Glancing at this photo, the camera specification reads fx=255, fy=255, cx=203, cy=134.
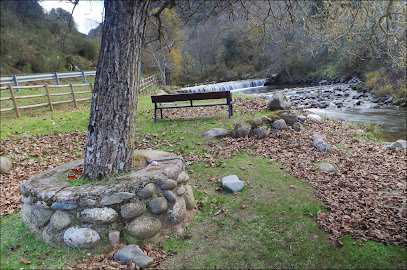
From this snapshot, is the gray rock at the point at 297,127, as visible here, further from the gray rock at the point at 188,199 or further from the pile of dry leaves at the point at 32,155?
the pile of dry leaves at the point at 32,155

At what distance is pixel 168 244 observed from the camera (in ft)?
10.7

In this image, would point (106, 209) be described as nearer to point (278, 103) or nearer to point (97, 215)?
point (97, 215)

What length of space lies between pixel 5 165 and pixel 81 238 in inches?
180

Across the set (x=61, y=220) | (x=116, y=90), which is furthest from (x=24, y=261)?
Result: (x=116, y=90)

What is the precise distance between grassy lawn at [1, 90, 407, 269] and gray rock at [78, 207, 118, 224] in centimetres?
38

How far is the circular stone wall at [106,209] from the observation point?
3084 mm

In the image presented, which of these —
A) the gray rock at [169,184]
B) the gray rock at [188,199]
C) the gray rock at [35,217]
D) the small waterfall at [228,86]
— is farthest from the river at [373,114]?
the small waterfall at [228,86]

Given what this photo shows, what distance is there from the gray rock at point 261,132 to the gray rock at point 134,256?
504 cm

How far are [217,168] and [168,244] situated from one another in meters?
2.54

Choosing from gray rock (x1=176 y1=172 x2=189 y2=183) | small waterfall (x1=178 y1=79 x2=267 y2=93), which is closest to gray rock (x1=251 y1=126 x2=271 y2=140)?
gray rock (x1=176 y1=172 x2=189 y2=183)

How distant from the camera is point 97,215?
3.05m

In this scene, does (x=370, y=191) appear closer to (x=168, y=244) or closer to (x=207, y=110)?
(x=168, y=244)

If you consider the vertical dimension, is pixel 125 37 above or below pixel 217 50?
below

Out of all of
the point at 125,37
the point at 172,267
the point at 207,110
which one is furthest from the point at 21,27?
the point at 172,267
